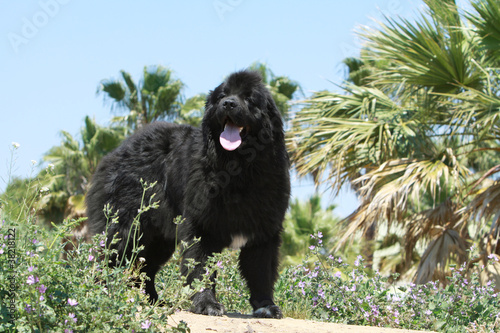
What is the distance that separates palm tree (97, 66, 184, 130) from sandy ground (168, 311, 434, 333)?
16.2 metres

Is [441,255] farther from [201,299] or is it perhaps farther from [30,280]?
[30,280]

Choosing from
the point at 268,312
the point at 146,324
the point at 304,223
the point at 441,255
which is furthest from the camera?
the point at 304,223

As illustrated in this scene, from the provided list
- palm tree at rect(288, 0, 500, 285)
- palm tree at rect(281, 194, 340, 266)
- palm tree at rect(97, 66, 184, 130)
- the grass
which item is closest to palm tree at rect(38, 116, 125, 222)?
palm tree at rect(97, 66, 184, 130)

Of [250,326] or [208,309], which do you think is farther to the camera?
[208,309]

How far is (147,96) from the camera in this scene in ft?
64.4

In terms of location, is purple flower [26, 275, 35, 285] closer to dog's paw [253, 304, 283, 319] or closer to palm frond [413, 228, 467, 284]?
dog's paw [253, 304, 283, 319]

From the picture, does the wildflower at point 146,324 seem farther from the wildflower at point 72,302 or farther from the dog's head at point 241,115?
the dog's head at point 241,115

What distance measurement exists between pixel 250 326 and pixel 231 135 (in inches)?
57.1

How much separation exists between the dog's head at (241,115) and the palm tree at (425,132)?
5.05 meters

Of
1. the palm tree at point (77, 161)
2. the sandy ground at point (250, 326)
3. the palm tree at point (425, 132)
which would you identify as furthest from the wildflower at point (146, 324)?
the palm tree at point (77, 161)

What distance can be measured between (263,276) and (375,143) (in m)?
6.37

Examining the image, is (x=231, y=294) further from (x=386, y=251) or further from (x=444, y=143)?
(x=386, y=251)

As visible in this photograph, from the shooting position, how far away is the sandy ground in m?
3.17

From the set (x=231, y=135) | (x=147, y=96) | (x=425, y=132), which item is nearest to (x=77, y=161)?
(x=147, y=96)
